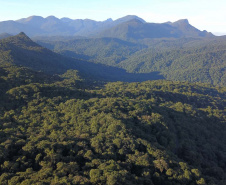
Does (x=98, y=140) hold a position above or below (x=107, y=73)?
above

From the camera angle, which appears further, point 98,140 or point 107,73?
point 107,73

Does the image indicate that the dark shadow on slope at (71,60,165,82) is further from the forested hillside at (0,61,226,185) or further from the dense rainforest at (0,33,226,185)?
the forested hillside at (0,61,226,185)

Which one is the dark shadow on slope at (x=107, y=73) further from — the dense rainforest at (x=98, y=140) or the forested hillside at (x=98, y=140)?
the forested hillside at (x=98, y=140)

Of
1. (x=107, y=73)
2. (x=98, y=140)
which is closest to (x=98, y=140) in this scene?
(x=98, y=140)

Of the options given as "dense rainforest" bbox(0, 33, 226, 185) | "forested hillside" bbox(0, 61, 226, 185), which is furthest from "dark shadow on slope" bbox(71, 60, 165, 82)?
"forested hillside" bbox(0, 61, 226, 185)

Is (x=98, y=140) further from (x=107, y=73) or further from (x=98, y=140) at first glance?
(x=107, y=73)

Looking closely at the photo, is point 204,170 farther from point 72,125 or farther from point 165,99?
point 165,99

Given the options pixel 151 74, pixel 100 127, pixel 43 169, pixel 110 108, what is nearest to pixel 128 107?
pixel 110 108

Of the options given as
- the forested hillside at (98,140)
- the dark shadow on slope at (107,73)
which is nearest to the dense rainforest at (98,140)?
the forested hillside at (98,140)
